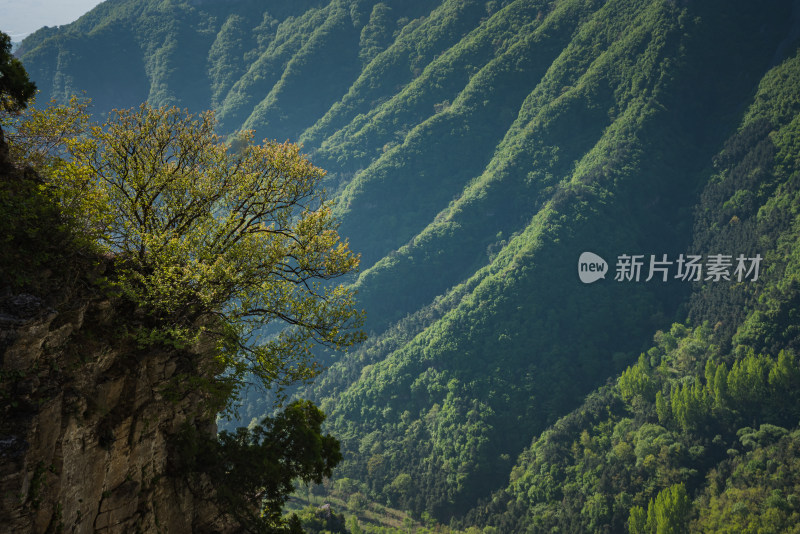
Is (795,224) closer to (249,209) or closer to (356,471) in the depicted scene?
(356,471)

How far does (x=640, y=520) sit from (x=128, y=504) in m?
138

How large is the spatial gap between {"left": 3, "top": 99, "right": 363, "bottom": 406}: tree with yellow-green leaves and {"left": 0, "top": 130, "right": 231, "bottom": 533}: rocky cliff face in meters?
0.90

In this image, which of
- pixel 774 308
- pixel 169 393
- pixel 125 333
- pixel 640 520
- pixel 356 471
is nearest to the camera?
pixel 125 333

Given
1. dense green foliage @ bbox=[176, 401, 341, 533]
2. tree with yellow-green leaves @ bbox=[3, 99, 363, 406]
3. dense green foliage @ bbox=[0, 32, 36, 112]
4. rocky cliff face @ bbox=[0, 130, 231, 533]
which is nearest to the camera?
rocky cliff face @ bbox=[0, 130, 231, 533]

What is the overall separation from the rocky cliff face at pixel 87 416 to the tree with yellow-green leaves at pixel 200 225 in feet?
2.94

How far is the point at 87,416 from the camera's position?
12.3m

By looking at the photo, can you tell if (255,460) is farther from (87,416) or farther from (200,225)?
(200,225)

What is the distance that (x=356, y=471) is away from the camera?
589 ft

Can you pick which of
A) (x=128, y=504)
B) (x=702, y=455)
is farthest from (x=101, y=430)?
(x=702, y=455)

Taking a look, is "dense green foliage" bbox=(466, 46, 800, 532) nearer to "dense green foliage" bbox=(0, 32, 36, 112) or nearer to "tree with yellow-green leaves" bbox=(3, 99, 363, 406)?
"tree with yellow-green leaves" bbox=(3, 99, 363, 406)

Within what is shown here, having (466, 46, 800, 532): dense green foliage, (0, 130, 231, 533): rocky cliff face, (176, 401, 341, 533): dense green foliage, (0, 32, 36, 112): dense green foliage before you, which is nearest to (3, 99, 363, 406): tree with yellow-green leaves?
(0, 32, 36, 112): dense green foliage

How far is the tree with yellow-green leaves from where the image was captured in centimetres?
1434

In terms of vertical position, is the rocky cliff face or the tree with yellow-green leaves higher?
the tree with yellow-green leaves

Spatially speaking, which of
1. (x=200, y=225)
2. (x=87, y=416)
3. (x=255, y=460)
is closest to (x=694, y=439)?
(x=255, y=460)
